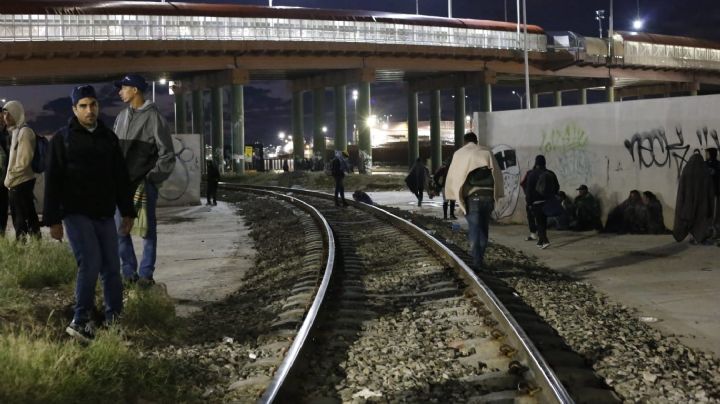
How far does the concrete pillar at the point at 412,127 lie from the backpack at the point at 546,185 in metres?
51.4

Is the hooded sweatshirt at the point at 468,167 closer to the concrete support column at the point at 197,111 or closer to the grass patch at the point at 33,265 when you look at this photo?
the grass patch at the point at 33,265

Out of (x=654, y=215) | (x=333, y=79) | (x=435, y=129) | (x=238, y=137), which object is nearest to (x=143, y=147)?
(x=654, y=215)

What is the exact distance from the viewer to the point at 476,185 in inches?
376

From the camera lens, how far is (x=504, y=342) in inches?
236

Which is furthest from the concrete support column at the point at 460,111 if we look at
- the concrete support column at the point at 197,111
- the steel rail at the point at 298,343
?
the steel rail at the point at 298,343

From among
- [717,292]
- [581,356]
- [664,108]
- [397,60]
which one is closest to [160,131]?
[581,356]

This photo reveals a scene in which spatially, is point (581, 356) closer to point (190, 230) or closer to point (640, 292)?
point (640, 292)

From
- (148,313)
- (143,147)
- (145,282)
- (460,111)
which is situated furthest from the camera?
(460,111)

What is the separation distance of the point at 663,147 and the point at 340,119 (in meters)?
46.0

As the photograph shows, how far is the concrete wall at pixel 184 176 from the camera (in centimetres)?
2547

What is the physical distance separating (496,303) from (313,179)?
38851 mm

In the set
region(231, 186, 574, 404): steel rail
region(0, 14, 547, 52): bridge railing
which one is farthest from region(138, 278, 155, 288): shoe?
region(0, 14, 547, 52): bridge railing

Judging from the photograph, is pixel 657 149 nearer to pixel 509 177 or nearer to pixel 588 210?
pixel 588 210

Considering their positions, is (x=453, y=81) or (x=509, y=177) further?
(x=453, y=81)
